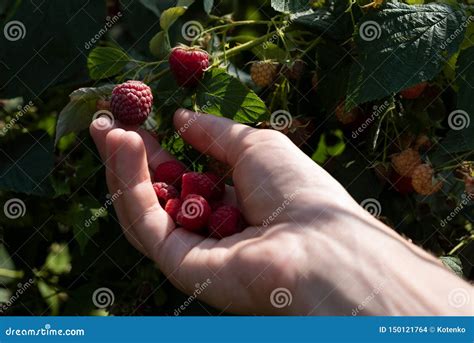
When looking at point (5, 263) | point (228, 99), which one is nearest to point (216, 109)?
point (228, 99)

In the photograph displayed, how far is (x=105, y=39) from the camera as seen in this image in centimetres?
216

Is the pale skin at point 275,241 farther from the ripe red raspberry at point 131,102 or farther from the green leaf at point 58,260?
the green leaf at point 58,260

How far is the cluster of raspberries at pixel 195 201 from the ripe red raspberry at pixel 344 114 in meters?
0.29

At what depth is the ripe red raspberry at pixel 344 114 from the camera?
177 cm

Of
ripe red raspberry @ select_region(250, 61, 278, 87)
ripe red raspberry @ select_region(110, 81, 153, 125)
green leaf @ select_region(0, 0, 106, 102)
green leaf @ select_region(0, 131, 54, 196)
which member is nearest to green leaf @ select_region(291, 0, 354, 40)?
ripe red raspberry @ select_region(250, 61, 278, 87)

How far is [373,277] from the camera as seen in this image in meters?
1.51

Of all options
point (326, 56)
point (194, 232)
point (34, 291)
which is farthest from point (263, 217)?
point (34, 291)

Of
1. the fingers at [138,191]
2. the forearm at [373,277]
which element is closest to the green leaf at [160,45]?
the fingers at [138,191]

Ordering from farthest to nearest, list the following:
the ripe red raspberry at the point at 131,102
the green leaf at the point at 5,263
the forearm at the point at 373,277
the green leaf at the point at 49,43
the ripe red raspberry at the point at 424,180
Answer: the green leaf at the point at 5,263
the green leaf at the point at 49,43
the ripe red raspberry at the point at 424,180
the ripe red raspberry at the point at 131,102
the forearm at the point at 373,277

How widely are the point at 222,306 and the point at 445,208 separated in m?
0.59

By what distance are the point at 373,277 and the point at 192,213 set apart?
0.39 metres

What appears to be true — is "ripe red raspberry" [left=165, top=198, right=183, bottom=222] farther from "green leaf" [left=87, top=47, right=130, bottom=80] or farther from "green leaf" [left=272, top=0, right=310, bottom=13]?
"green leaf" [left=272, top=0, right=310, bottom=13]

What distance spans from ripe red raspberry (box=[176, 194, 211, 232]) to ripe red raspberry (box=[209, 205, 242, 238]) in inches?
0.8

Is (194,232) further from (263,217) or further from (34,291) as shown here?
(34,291)
